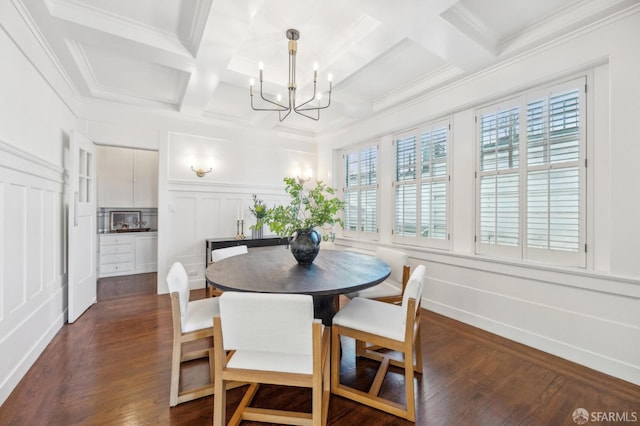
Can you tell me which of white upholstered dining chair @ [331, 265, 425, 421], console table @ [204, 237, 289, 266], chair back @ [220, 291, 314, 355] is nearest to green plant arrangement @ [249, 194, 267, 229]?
console table @ [204, 237, 289, 266]

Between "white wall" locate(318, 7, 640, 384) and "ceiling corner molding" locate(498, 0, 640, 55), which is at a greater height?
"ceiling corner molding" locate(498, 0, 640, 55)

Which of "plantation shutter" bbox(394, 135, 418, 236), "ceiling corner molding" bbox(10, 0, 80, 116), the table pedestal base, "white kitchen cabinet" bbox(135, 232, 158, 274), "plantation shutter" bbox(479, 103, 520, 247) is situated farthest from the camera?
"white kitchen cabinet" bbox(135, 232, 158, 274)

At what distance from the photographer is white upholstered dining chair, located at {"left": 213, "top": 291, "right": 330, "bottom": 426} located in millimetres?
1293

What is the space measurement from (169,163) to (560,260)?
4.85 meters

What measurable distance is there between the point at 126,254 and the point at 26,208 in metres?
3.58

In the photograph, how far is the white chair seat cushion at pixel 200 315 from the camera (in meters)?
1.79

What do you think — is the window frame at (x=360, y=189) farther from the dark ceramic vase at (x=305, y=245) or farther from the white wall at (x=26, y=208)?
the white wall at (x=26, y=208)

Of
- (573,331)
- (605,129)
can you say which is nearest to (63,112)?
(605,129)

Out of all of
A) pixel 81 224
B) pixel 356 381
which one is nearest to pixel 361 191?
pixel 356 381

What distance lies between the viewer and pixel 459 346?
2.52 m

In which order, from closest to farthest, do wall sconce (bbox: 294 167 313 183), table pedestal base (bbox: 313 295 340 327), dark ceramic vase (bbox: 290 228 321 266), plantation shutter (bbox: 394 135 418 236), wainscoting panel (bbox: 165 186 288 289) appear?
table pedestal base (bbox: 313 295 340 327)
dark ceramic vase (bbox: 290 228 321 266)
plantation shutter (bbox: 394 135 418 236)
wainscoting panel (bbox: 165 186 288 289)
wall sconce (bbox: 294 167 313 183)

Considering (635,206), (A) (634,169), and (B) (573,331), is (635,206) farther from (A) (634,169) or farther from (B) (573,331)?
(B) (573,331)

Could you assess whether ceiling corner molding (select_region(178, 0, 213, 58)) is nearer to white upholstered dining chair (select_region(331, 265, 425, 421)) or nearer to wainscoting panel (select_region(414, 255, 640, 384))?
white upholstered dining chair (select_region(331, 265, 425, 421))

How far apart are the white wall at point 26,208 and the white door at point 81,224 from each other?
106mm
